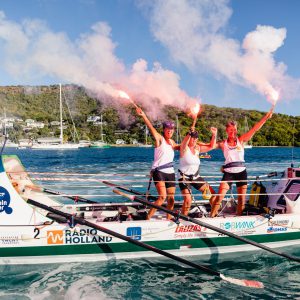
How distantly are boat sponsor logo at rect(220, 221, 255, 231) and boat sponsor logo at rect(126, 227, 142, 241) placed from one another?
6.40 ft

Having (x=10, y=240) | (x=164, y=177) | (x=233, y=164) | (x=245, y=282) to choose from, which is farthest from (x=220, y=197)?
(x=10, y=240)

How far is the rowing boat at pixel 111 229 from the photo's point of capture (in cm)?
798

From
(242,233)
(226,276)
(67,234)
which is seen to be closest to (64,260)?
(67,234)

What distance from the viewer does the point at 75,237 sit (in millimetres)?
8219

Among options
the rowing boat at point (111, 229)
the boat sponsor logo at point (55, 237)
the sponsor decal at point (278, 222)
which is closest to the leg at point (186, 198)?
the rowing boat at point (111, 229)

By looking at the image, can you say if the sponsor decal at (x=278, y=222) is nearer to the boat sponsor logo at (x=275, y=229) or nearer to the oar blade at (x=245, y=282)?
the boat sponsor logo at (x=275, y=229)

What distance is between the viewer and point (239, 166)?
9141 mm

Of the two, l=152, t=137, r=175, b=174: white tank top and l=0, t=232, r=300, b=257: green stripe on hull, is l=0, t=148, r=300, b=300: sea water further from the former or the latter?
l=152, t=137, r=175, b=174: white tank top

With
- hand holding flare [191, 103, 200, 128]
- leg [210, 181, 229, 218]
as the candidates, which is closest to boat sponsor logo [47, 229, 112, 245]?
leg [210, 181, 229, 218]

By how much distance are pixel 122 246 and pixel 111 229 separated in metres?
0.55

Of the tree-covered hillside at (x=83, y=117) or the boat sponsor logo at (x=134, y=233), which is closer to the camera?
the boat sponsor logo at (x=134, y=233)

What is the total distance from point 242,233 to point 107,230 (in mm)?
3377

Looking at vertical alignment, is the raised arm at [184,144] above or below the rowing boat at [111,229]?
above

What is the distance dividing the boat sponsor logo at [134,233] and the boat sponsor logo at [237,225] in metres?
1.95
